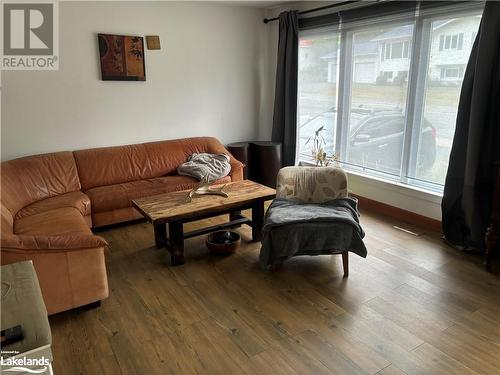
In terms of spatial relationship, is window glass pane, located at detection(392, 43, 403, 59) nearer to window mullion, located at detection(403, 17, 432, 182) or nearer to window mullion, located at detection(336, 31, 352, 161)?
window mullion, located at detection(403, 17, 432, 182)

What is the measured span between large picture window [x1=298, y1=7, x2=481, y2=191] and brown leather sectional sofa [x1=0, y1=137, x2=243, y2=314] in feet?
4.56

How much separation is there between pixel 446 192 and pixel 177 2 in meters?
3.57

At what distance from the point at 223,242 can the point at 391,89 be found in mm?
2326

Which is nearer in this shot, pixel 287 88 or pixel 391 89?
pixel 391 89

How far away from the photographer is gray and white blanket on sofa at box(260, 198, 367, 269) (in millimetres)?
2611

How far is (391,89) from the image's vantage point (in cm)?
379

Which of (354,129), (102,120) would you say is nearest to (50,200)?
(102,120)

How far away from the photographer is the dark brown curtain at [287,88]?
461 centimetres

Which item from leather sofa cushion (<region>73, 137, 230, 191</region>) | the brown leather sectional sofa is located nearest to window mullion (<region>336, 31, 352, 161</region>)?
the brown leather sectional sofa

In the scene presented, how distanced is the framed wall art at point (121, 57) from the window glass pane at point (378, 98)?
2.38 m

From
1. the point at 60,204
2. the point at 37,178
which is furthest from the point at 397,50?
the point at 37,178

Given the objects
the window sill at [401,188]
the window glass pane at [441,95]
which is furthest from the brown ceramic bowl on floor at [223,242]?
the window glass pane at [441,95]

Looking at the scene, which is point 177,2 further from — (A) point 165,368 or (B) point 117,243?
(A) point 165,368

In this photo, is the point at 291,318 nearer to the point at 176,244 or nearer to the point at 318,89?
the point at 176,244
